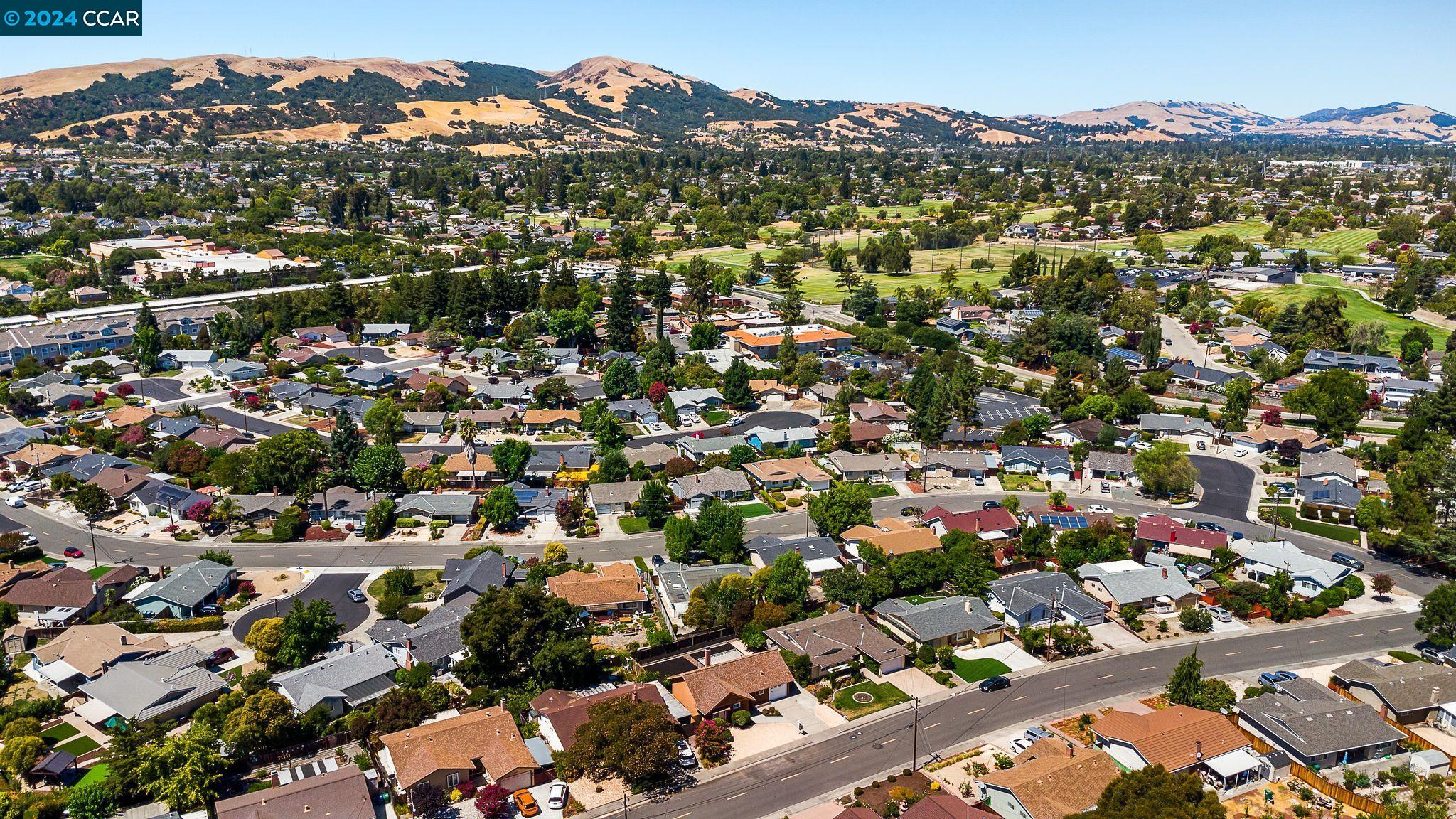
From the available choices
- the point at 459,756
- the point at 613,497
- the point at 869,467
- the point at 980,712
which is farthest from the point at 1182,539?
the point at 459,756

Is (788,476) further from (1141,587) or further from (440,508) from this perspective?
(1141,587)

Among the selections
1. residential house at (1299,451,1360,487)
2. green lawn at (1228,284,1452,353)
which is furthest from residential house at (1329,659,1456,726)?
green lawn at (1228,284,1452,353)

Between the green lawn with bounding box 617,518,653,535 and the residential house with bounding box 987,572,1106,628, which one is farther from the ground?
the residential house with bounding box 987,572,1106,628

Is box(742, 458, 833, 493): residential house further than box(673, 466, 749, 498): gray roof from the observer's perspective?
Yes

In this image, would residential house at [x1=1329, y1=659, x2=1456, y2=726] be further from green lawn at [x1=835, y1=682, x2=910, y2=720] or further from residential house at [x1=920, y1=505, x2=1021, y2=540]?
green lawn at [x1=835, y1=682, x2=910, y2=720]

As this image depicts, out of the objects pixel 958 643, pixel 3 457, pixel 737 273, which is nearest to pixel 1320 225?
pixel 737 273
